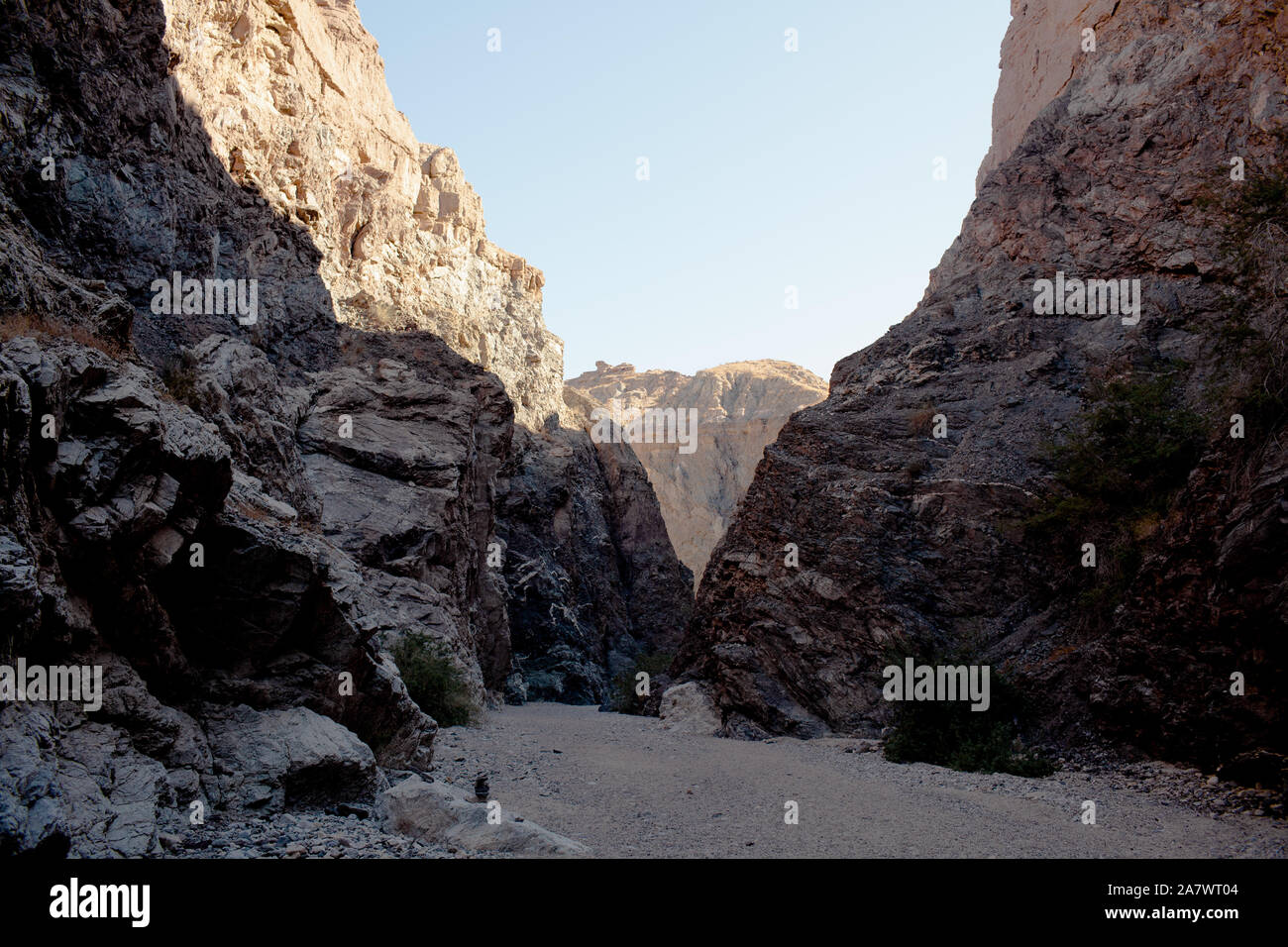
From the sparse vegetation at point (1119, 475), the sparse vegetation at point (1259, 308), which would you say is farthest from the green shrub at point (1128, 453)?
the sparse vegetation at point (1259, 308)

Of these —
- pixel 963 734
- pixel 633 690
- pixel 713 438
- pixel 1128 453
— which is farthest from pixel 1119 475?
pixel 713 438

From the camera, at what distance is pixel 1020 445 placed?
Result: 16.3 meters

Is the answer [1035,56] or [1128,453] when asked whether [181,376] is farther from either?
[1035,56]

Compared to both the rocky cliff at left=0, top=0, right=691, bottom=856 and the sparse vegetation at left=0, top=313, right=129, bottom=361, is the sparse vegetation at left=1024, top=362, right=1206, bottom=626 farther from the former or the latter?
the sparse vegetation at left=0, top=313, right=129, bottom=361

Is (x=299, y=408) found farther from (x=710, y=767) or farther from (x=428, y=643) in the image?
(x=710, y=767)

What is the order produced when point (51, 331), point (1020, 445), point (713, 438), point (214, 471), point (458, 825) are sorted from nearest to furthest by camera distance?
point (458, 825) < point (51, 331) < point (214, 471) < point (1020, 445) < point (713, 438)

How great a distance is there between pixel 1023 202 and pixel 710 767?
17191 millimetres

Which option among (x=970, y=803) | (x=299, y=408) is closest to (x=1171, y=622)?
(x=970, y=803)

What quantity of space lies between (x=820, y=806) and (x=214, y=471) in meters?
6.76

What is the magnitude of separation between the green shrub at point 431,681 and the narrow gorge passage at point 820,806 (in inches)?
55.6

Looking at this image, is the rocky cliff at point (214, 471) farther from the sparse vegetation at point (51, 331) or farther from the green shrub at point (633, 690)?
the green shrub at point (633, 690)

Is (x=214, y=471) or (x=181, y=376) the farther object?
(x=181, y=376)

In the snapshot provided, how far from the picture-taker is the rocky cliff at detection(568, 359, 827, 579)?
233ft

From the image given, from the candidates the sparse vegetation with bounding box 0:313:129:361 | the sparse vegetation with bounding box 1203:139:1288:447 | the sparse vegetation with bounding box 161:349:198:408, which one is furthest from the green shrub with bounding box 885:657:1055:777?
the sparse vegetation with bounding box 0:313:129:361
